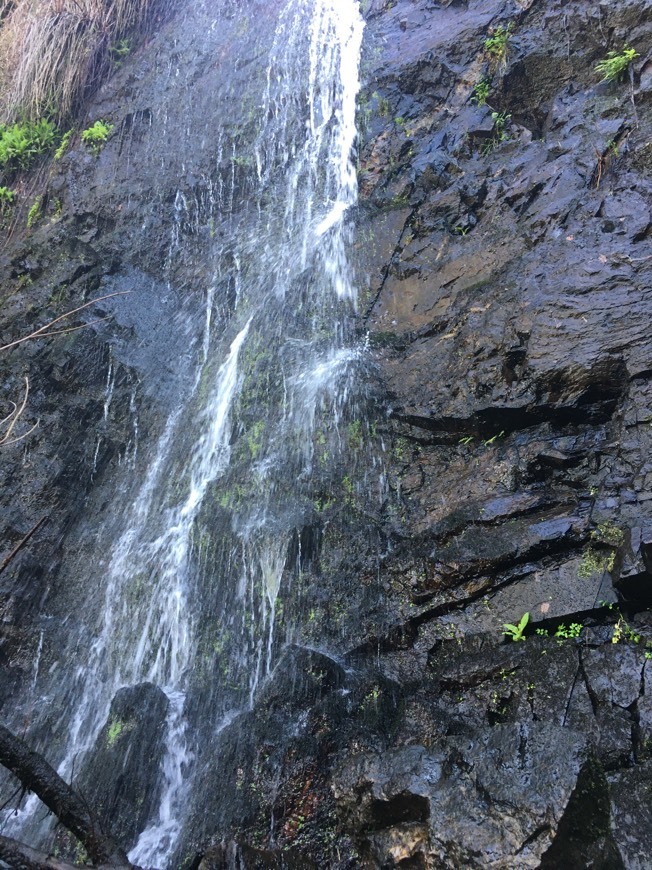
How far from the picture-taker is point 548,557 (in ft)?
15.9

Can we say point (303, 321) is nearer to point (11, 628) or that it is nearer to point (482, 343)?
point (482, 343)

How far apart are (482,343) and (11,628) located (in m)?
5.96

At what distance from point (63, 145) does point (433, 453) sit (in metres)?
8.18

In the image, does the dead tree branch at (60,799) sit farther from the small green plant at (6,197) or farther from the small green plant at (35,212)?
the small green plant at (6,197)

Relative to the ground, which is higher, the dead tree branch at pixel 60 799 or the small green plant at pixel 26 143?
the small green plant at pixel 26 143

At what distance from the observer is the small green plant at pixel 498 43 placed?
762 cm

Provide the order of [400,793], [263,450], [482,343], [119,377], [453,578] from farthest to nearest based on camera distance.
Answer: [119,377] → [263,450] → [482,343] → [453,578] → [400,793]

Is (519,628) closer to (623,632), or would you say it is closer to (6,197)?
(623,632)

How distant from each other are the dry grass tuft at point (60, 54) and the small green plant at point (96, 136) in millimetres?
879

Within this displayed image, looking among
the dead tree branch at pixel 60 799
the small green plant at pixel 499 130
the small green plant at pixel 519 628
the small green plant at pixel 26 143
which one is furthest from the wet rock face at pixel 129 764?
the small green plant at pixel 26 143

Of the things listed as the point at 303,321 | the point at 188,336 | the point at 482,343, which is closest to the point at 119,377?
the point at 188,336

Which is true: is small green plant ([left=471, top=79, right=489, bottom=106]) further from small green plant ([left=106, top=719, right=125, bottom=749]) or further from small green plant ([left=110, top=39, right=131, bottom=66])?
small green plant ([left=106, top=719, right=125, bottom=749])

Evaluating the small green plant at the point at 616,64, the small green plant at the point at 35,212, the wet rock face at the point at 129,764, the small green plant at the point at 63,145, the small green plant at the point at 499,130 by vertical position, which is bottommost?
the wet rock face at the point at 129,764

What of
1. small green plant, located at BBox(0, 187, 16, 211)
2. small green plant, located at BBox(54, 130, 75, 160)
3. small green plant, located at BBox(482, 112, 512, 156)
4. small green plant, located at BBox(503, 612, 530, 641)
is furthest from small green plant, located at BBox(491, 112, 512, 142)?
small green plant, located at BBox(0, 187, 16, 211)
